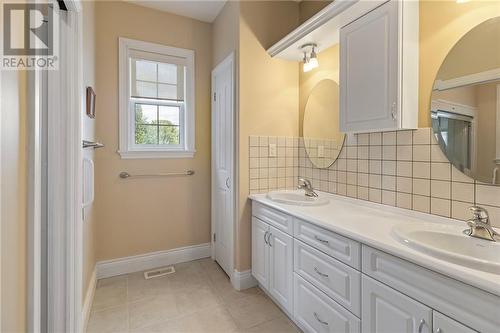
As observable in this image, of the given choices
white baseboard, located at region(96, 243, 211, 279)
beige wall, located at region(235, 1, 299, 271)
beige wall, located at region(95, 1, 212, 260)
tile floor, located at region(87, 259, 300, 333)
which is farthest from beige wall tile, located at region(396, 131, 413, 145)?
white baseboard, located at region(96, 243, 211, 279)

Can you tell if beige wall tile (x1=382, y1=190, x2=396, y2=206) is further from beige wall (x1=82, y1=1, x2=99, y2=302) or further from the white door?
beige wall (x1=82, y1=1, x2=99, y2=302)

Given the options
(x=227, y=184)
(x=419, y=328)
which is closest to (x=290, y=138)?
(x=227, y=184)

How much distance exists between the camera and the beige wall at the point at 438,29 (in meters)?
1.25

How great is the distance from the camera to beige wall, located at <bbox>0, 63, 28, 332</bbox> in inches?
26.3

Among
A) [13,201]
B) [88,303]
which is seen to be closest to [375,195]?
[13,201]

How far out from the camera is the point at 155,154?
271cm

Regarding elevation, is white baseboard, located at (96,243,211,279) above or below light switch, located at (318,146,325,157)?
below

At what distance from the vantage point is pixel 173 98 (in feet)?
9.41

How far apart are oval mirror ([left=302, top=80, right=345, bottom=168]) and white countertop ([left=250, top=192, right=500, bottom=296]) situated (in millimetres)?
363

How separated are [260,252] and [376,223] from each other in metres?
1.07

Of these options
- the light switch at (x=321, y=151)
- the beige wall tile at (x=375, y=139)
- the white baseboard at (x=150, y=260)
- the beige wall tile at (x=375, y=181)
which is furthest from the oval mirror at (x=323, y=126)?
the white baseboard at (x=150, y=260)

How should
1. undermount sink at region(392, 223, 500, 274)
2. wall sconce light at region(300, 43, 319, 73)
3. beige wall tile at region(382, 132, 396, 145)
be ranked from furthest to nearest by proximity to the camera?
1. wall sconce light at region(300, 43, 319, 73)
2. beige wall tile at region(382, 132, 396, 145)
3. undermount sink at region(392, 223, 500, 274)

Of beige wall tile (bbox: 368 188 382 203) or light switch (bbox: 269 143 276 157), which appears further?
light switch (bbox: 269 143 276 157)

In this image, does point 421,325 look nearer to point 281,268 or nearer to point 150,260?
point 281,268
